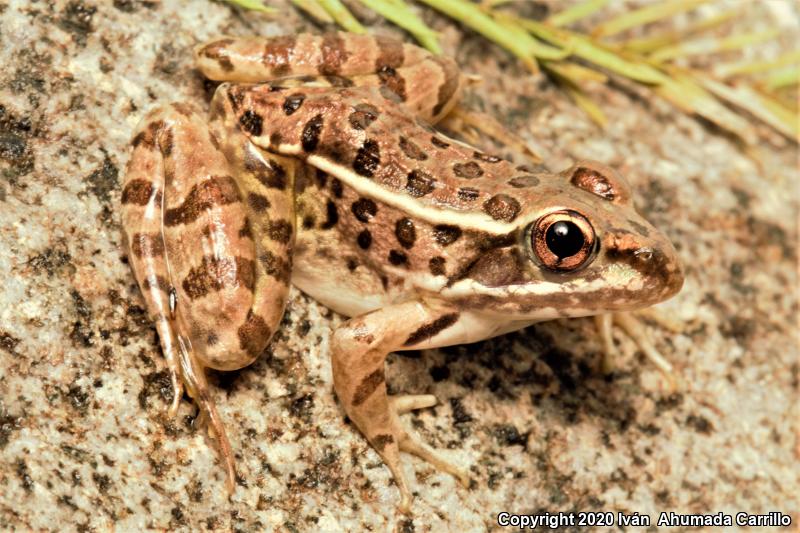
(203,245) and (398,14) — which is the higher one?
(398,14)

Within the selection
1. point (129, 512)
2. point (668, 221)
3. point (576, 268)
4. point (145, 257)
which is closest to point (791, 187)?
point (668, 221)

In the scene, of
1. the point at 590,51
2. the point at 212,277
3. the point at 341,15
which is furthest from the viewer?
the point at 590,51

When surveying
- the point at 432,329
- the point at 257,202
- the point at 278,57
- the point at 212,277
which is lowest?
the point at 432,329

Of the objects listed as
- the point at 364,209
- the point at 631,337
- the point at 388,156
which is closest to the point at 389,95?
the point at 388,156

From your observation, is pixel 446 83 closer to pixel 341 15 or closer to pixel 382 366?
pixel 341 15

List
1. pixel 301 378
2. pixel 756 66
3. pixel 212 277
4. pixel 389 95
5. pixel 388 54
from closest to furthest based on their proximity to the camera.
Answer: pixel 212 277 < pixel 301 378 < pixel 389 95 < pixel 388 54 < pixel 756 66

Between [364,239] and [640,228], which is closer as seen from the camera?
[640,228]

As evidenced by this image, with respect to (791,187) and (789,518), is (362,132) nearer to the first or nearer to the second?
(789,518)
